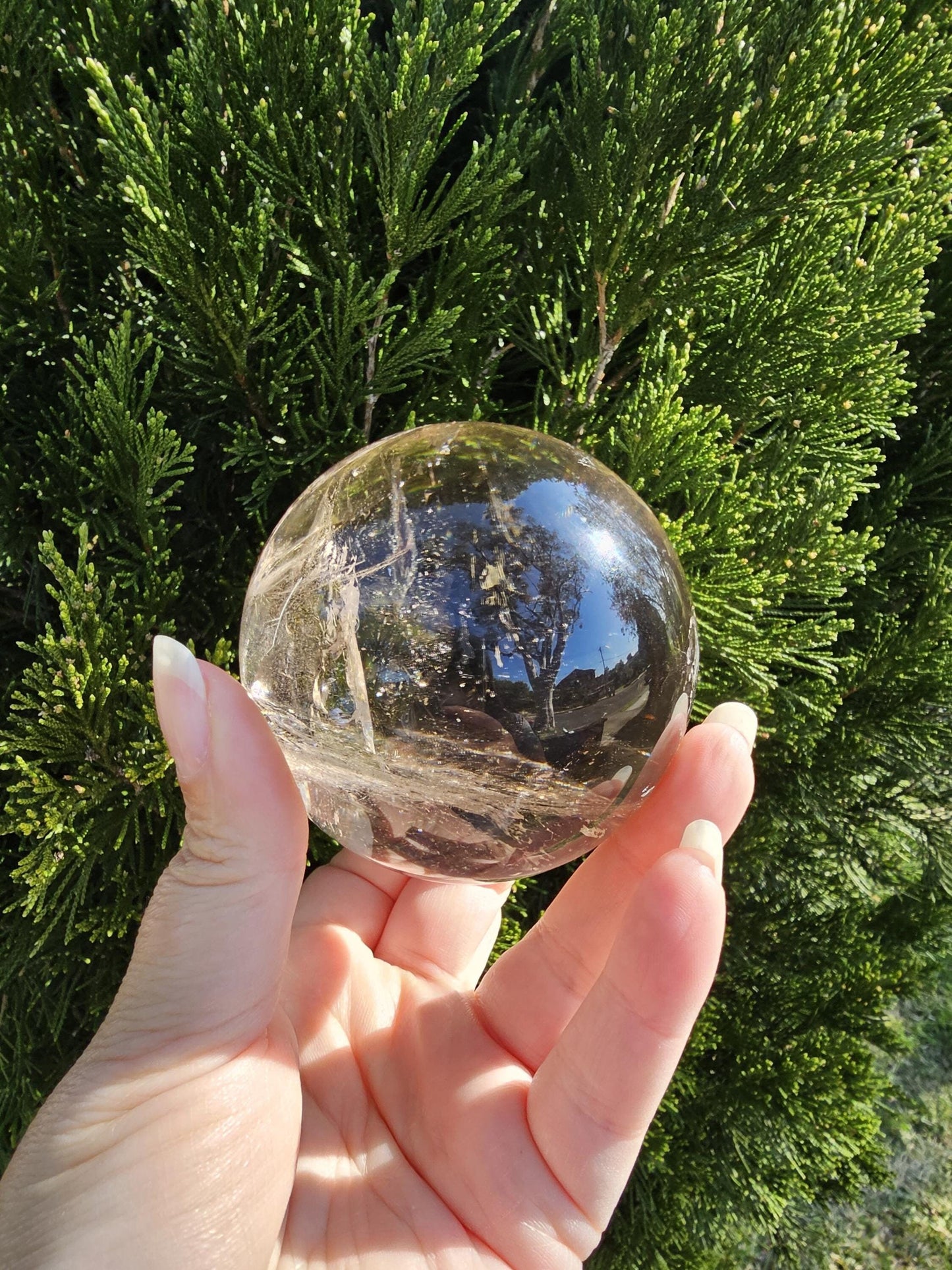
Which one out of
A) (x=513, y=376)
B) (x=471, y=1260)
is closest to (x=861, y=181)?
(x=513, y=376)

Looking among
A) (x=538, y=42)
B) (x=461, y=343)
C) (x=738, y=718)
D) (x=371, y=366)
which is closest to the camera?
(x=738, y=718)

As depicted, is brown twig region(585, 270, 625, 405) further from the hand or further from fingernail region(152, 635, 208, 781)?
fingernail region(152, 635, 208, 781)

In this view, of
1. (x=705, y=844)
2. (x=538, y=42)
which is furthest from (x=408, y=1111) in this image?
(x=538, y=42)

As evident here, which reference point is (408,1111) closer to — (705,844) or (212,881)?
(212,881)

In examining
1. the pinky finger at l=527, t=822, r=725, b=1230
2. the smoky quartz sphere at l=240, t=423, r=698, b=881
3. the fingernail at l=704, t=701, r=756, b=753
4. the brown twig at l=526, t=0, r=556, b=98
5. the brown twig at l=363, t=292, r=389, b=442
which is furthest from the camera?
the brown twig at l=526, t=0, r=556, b=98

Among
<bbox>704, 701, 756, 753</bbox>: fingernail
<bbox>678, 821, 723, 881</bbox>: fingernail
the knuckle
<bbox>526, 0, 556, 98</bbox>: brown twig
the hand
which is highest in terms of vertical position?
<bbox>526, 0, 556, 98</bbox>: brown twig

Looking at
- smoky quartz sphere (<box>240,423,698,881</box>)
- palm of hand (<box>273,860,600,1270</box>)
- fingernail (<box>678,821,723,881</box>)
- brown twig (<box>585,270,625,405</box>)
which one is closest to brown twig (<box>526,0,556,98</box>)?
brown twig (<box>585,270,625,405</box>)
